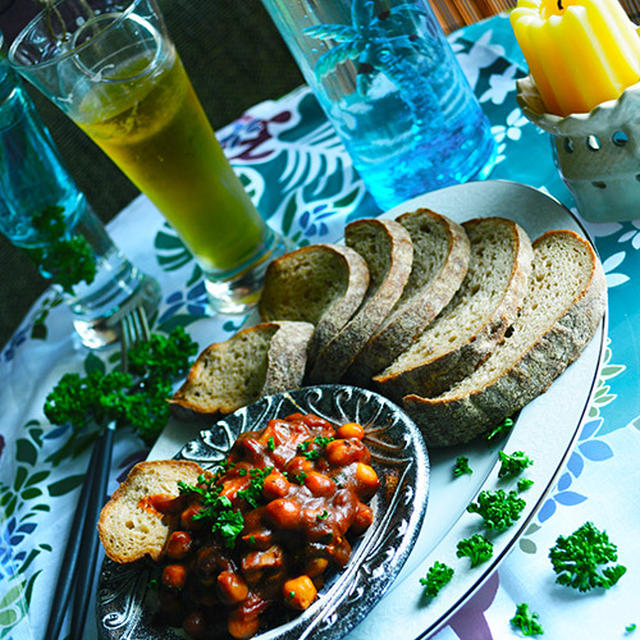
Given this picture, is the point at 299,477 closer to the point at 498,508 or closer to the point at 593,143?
the point at 498,508

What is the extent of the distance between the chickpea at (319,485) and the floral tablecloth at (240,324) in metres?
0.34

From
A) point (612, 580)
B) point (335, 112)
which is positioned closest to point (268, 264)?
point (335, 112)

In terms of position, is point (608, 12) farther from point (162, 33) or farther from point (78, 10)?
point (78, 10)

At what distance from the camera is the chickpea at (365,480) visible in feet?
5.13

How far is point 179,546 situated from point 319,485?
31 centimetres

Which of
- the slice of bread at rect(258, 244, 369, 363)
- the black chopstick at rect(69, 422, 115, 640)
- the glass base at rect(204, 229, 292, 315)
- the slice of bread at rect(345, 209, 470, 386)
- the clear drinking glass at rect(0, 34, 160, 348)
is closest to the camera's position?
the black chopstick at rect(69, 422, 115, 640)

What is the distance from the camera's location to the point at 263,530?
1472mm

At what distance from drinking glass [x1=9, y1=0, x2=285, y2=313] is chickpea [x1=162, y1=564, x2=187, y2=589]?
1.21m

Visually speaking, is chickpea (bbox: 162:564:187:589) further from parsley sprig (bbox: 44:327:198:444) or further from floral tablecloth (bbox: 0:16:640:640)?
parsley sprig (bbox: 44:327:198:444)

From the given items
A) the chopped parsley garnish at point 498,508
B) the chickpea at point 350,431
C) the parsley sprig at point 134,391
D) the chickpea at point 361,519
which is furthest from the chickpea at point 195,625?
the parsley sprig at point 134,391

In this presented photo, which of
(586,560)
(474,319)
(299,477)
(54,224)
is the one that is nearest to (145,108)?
(54,224)

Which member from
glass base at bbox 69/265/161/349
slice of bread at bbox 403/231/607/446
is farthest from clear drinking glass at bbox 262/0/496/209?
glass base at bbox 69/265/161/349

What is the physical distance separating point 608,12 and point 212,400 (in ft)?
4.41

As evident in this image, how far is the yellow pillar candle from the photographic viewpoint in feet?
5.52
